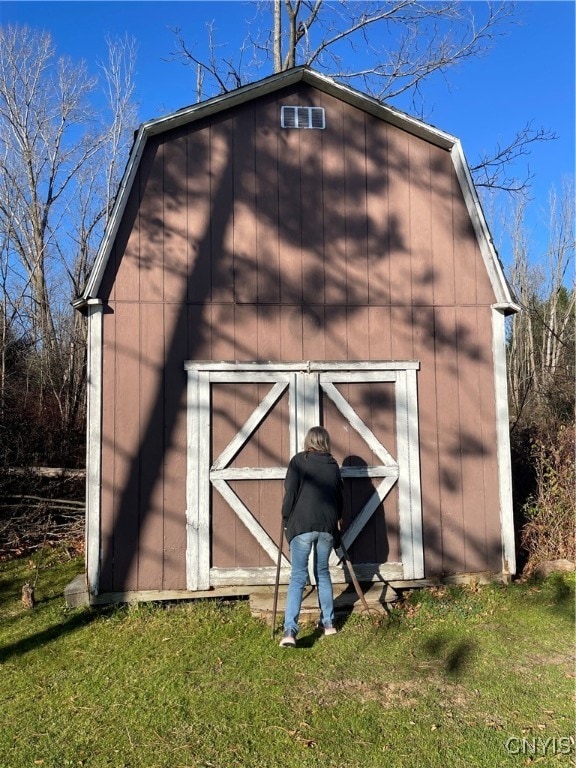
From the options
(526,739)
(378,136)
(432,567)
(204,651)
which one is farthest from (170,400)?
(526,739)

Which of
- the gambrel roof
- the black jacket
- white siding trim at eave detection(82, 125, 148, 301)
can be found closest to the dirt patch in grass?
the black jacket

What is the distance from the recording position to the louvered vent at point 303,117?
6.34 meters

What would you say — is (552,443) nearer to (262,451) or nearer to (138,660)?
(262,451)

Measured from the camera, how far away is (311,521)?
4887 millimetres

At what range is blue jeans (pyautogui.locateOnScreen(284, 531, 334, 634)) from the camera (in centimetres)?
490

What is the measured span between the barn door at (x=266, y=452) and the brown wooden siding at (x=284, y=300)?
0.06 m

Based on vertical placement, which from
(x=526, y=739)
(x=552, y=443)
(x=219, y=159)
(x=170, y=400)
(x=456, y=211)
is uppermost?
(x=219, y=159)

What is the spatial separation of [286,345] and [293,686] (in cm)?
321

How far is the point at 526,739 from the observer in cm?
357

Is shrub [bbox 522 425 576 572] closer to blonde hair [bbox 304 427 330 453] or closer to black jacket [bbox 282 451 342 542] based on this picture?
black jacket [bbox 282 451 342 542]

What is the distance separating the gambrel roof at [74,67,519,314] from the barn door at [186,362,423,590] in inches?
52.2

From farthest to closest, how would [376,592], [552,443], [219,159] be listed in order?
1. [552,443]
2. [219,159]
3. [376,592]

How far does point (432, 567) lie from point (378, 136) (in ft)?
15.4

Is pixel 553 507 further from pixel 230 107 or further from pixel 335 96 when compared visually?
pixel 230 107
